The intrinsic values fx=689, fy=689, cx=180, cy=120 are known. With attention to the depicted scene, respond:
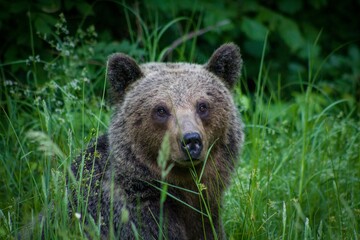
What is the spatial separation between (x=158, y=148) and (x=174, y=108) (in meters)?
0.32

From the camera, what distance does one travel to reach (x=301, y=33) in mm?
9539

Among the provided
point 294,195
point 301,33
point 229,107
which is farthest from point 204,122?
point 301,33

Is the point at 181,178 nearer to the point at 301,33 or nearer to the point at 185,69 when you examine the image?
the point at 185,69

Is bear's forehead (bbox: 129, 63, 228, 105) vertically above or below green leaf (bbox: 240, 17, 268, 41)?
above

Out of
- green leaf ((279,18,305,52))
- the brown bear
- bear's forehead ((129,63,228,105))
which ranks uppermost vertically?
bear's forehead ((129,63,228,105))

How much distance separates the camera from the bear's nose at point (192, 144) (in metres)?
4.66

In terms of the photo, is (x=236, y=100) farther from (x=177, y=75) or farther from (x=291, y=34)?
(x=291, y=34)

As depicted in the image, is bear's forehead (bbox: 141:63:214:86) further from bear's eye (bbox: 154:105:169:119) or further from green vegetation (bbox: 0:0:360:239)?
green vegetation (bbox: 0:0:360:239)

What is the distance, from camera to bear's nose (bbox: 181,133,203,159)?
4.66 meters

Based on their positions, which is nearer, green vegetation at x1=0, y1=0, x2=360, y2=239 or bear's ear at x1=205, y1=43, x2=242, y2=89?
green vegetation at x1=0, y1=0, x2=360, y2=239

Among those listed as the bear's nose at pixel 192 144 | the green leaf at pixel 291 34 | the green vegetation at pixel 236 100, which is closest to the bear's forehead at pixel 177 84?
the green vegetation at pixel 236 100

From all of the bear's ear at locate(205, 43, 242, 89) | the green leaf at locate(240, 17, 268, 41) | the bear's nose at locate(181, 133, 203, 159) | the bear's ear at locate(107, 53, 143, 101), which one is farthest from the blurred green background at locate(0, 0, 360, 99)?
the bear's nose at locate(181, 133, 203, 159)

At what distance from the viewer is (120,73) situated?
5.42m

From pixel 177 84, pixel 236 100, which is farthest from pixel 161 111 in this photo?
pixel 236 100
